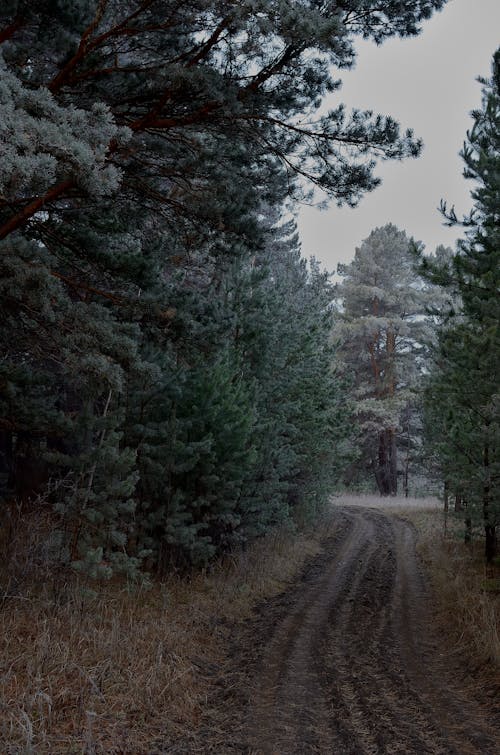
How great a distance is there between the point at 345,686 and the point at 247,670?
124 centimetres

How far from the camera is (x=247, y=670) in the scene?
6914 mm

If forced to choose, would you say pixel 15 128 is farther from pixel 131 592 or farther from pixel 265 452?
pixel 265 452

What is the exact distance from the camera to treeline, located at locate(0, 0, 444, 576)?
5.50 m

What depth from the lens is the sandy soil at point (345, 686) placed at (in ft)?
16.8

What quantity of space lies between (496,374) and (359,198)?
3537mm

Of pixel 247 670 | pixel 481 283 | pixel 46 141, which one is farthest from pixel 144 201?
pixel 247 670

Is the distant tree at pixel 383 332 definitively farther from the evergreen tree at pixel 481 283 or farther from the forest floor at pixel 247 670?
the forest floor at pixel 247 670

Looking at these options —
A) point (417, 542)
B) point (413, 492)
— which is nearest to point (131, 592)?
point (417, 542)

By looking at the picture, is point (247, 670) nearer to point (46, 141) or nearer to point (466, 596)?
point (466, 596)

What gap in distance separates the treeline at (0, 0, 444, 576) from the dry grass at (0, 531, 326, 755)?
0.69m

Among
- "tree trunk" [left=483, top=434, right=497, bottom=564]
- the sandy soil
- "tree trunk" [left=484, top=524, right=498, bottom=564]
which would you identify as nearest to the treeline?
the sandy soil

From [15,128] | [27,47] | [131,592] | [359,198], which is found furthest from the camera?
[131,592]

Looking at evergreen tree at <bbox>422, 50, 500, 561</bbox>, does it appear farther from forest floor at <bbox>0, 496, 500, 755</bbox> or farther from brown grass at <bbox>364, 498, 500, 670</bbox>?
forest floor at <bbox>0, 496, 500, 755</bbox>

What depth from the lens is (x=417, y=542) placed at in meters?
18.0
